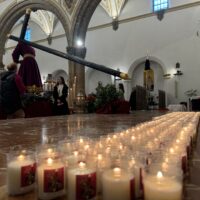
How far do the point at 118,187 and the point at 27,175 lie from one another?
36 cm

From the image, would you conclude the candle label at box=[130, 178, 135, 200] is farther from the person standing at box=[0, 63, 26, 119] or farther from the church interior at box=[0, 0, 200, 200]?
the person standing at box=[0, 63, 26, 119]

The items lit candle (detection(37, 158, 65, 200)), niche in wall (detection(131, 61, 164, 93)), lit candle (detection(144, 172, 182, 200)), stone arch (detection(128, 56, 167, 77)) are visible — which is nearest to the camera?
lit candle (detection(144, 172, 182, 200))

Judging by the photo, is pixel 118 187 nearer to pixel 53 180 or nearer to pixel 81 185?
pixel 81 185

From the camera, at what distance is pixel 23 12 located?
46.4 ft

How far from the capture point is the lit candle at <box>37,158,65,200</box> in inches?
37.5

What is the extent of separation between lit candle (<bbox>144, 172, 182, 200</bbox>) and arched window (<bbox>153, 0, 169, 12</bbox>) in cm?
1501

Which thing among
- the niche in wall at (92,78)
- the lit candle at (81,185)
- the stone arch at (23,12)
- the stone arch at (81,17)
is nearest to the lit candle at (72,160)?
the lit candle at (81,185)

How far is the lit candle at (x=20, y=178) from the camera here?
100 cm

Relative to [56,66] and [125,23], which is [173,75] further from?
[56,66]

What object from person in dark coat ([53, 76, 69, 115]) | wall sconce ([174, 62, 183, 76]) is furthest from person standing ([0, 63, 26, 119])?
wall sconce ([174, 62, 183, 76])

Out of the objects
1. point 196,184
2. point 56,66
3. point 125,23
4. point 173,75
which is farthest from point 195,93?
point 196,184

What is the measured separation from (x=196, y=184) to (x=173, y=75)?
1383cm

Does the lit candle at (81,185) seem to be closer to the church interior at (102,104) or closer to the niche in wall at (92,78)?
the church interior at (102,104)

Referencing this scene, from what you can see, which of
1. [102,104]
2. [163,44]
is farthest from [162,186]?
[163,44]
